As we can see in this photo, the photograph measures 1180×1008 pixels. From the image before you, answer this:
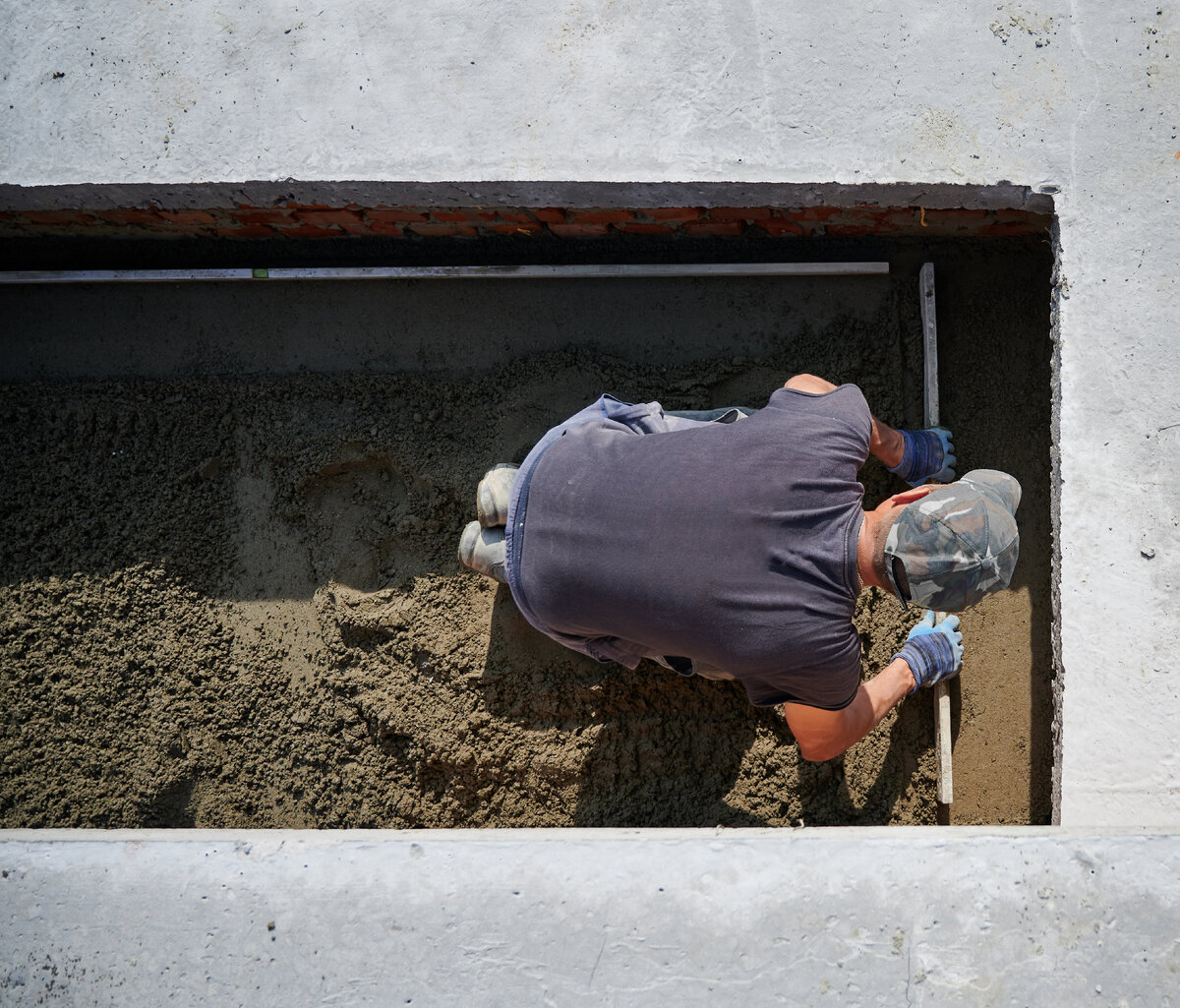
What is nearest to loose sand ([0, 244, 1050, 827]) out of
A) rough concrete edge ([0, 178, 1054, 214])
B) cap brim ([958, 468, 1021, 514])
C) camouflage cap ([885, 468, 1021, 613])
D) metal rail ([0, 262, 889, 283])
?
metal rail ([0, 262, 889, 283])

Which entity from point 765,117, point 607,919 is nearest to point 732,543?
point 607,919

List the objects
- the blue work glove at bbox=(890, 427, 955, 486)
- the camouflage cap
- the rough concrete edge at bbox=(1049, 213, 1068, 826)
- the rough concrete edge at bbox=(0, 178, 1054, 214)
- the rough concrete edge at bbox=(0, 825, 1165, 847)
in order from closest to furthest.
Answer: the camouflage cap, the rough concrete edge at bbox=(0, 825, 1165, 847), the rough concrete edge at bbox=(1049, 213, 1068, 826), the rough concrete edge at bbox=(0, 178, 1054, 214), the blue work glove at bbox=(890, 427, 955, 486)

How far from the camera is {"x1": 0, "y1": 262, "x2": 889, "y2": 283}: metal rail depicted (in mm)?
2420

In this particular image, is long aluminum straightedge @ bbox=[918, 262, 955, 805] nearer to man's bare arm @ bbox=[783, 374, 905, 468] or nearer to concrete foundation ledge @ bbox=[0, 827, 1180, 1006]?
man's bare arm @ bbox=[783, 374, 905, 468]

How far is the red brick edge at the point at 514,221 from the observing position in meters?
2.28

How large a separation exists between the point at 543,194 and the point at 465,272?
0.45m

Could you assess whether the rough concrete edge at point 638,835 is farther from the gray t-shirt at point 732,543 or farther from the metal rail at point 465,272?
the metal rail at point 465,272

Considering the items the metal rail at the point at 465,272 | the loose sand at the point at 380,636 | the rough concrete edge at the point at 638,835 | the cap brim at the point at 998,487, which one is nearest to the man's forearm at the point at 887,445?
the loose sand at the point at 380,636

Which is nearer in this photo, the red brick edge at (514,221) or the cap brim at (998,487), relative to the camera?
the cap brim at (998,487)

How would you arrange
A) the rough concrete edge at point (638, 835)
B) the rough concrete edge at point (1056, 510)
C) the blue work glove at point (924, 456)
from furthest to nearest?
1. the blue work glove at point (924, 456)
2. the rough concrete edge at point (1056, 510)
3. the rough concrete edge at point (638, 835)

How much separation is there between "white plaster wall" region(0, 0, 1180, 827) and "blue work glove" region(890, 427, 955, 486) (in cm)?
42

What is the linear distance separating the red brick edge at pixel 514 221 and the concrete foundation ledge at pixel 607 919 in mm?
1683

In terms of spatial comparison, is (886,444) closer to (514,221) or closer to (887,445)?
(887,445)

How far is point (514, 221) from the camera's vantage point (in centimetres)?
236
